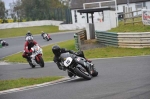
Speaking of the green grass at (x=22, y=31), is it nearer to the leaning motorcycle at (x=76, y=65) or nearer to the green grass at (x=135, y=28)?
the green grass at (x=135, y=28)

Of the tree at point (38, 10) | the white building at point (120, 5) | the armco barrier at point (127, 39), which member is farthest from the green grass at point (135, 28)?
the tree at point (38, 10)

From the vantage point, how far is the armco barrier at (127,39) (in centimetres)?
2271

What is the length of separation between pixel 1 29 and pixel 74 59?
55.9 metres

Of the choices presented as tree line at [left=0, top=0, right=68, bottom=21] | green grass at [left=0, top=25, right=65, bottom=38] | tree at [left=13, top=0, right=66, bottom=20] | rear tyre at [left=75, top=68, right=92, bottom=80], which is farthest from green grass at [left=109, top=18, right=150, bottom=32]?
tree at [left=13, top=0, right=66, bottom=20]

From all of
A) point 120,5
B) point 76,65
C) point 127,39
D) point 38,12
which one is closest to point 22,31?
point 38,12

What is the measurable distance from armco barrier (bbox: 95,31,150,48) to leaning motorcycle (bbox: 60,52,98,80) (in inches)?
391

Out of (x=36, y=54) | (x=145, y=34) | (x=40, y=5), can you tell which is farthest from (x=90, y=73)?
(x=40, y=5)

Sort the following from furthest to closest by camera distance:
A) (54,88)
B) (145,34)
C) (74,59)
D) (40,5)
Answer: (40,5)
(145,34)
(74,59)
(54,88)

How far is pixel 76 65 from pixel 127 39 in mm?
11246

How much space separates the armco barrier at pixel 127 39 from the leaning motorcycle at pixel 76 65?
32.6 feet

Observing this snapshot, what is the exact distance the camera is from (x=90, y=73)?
1337 cm

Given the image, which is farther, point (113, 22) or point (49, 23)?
point (49, 23)

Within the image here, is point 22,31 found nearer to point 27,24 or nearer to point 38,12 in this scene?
point 27,24

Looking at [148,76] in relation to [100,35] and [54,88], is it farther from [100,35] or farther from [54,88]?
[100,35]
